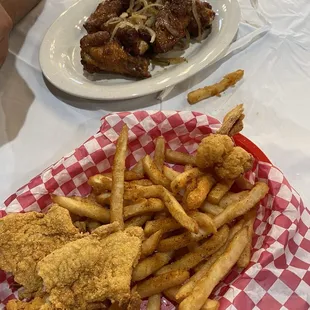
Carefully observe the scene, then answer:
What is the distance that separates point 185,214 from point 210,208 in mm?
154

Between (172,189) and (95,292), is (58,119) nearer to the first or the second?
(172,189)

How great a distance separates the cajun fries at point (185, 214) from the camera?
4.86 feet

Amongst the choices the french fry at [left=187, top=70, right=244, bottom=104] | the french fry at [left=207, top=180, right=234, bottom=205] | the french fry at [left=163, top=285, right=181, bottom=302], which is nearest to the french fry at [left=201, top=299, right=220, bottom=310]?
the french fry at [left=163, top=285, right=181, bottom=302]

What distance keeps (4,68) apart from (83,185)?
3.26ft

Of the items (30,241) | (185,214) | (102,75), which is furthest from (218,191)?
(102,75)

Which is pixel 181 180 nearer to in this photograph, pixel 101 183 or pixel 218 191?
pixel 218 191

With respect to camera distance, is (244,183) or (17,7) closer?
(244,183)

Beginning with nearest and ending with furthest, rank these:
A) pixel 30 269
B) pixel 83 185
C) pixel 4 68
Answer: pixel 30 269, pixel 83 185, pixel 4 68

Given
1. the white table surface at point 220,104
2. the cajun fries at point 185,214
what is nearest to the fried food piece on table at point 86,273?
the cajun fries at point 185,214

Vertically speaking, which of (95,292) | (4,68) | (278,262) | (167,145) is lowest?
(278,262)

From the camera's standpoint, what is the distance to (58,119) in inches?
89.1

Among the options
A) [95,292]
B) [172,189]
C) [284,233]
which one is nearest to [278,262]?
[284,233]

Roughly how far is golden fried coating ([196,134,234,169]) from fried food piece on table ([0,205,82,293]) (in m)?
0.48

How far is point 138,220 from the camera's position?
1.63 metres
